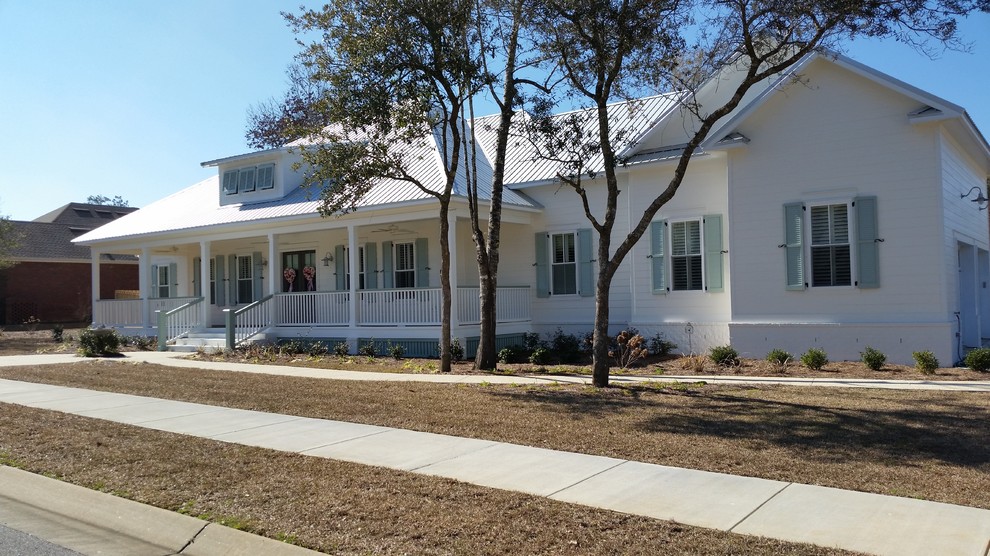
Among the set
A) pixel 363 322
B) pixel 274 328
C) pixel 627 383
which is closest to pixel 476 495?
pixel 627 383

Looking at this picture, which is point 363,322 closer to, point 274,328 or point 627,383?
point 274,328

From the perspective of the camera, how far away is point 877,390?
1193 centimetres

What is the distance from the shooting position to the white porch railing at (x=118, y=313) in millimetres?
26141

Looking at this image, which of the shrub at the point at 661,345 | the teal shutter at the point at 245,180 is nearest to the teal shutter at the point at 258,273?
the teal shutter at the point at 245,180

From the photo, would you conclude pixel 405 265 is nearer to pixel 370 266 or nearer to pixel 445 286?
pixel 370 266

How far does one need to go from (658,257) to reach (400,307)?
641 centimetres

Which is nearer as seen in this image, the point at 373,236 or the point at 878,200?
the point at 878,200

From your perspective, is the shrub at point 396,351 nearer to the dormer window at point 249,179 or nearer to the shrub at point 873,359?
the dormer window at point 249,179

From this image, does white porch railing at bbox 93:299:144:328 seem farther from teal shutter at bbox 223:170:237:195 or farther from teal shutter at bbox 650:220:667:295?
teal shutter at bbox 650:220:667:295

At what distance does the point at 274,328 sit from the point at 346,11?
10.7 metres

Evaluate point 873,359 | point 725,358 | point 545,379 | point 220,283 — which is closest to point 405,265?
point 220,283

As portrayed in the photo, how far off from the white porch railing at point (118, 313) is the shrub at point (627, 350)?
1629cm

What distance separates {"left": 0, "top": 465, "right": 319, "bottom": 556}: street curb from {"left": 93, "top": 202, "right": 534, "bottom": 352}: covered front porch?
471 inches

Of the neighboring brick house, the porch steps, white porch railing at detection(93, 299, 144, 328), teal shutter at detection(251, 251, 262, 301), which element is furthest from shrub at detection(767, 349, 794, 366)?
the neighboring brick house
